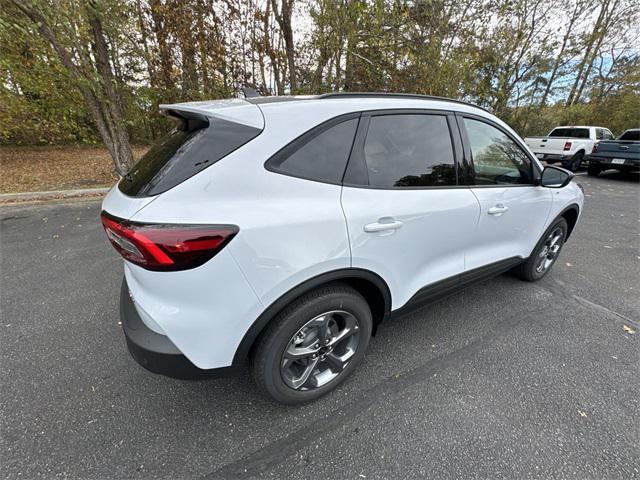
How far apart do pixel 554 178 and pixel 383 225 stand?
1.91 m

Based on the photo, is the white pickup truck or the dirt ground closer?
the dirt ground

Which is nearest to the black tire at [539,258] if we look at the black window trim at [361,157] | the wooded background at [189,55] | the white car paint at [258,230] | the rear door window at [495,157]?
the rear door window at [495,157]

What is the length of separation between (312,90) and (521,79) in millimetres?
13126

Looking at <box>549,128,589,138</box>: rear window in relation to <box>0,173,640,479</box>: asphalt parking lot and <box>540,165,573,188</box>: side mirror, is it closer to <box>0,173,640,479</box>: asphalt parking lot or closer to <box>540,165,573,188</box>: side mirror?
<box>0,173,640,479</box>: asphalt parking lot

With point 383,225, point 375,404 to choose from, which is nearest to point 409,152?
point 383,225

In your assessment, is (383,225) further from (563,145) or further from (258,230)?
(563,145)

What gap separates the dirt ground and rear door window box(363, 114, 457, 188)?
8.20 m

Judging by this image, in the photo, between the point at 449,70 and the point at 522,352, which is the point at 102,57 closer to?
the point at 449,70

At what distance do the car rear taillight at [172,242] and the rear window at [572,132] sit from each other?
15.9m

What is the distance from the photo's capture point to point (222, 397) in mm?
1896

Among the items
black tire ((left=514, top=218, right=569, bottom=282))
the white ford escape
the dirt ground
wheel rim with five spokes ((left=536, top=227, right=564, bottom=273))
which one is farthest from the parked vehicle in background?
the dirt ground

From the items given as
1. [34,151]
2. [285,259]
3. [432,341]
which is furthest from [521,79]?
[34,151]

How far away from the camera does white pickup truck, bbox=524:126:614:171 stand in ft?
37.1

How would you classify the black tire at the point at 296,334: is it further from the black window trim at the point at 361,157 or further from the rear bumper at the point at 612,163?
the rear bumper at the point at 612,163
